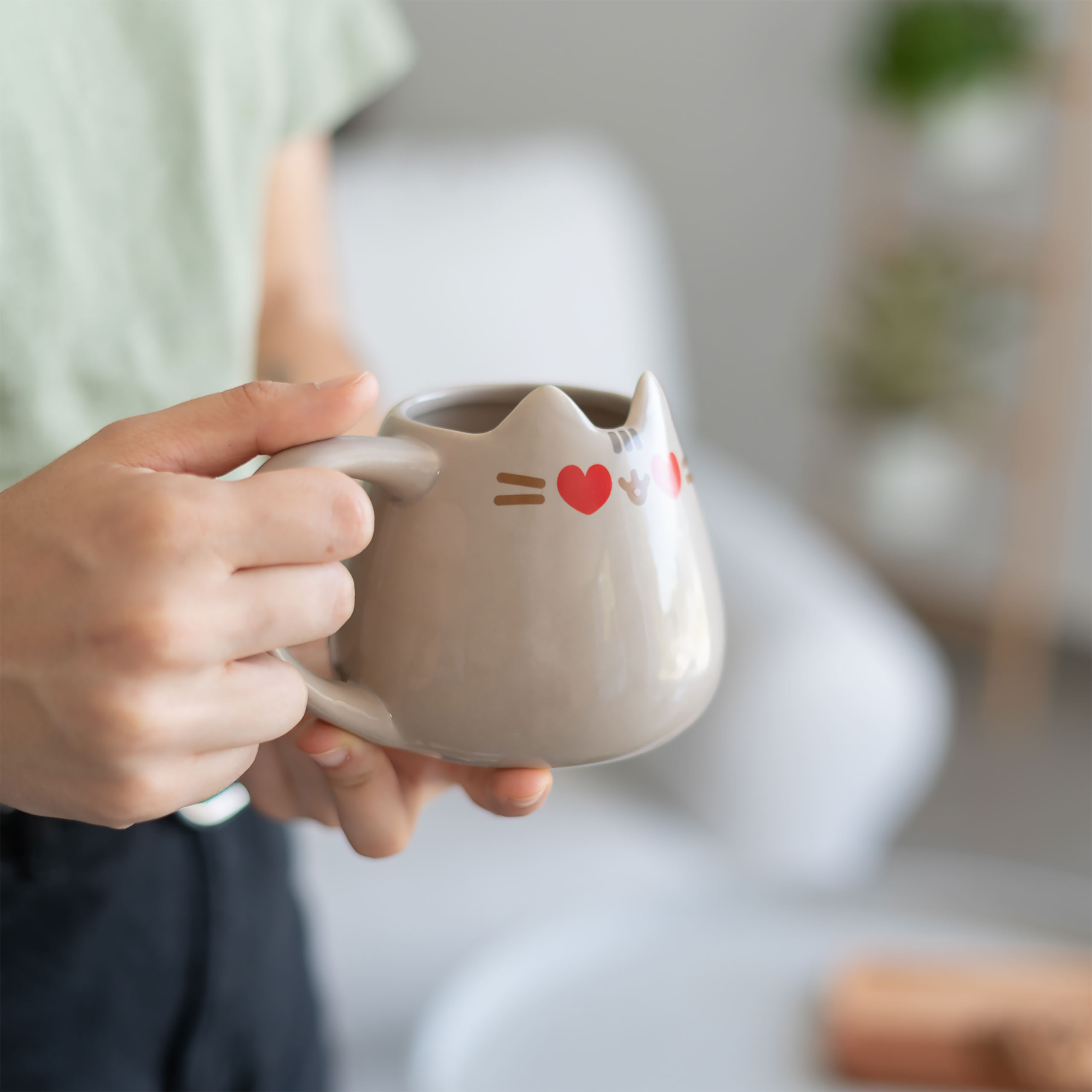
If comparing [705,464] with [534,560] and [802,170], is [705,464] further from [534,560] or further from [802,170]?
[534,560]

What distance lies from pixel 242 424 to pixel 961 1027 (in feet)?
2.47

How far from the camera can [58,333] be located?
51cm

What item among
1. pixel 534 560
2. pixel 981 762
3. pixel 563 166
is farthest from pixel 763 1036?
pixel 981 762

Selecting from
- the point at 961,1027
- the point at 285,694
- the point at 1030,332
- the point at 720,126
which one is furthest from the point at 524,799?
the point at 720,126

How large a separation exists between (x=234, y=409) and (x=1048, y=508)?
2369 mm

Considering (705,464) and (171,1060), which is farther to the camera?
(705,464)

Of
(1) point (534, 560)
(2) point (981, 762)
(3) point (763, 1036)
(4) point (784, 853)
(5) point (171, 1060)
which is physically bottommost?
(2) point (981, 762)

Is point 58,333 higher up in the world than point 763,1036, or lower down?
higher up

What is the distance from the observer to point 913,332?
2381mm

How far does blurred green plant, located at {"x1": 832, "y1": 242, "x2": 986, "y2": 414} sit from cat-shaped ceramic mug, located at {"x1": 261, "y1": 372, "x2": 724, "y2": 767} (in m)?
2.09

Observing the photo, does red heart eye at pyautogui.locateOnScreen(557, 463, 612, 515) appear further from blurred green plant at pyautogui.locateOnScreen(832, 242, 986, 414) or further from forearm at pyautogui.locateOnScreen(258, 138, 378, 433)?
blurred green plant at pyautogui.locateOnScreen(832, 242, 986, 414)

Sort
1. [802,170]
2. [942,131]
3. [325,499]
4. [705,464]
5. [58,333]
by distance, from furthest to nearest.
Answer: [802,170]
[942,131]
[705,464]
[58,333]
[325,499]

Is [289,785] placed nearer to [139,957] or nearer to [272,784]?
[272,784]

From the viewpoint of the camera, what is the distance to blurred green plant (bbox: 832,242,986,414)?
2.38m
